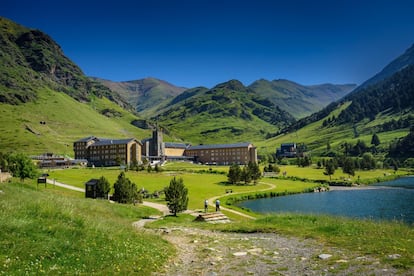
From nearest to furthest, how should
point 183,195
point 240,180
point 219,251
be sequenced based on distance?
point 219,251, point 183,195, point 240,180

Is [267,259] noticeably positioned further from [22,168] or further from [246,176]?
[246,176]

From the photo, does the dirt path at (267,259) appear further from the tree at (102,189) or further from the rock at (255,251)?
the tree at (102,189)

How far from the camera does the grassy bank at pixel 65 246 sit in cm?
1208

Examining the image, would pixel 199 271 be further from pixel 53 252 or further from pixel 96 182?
pixel 96 182

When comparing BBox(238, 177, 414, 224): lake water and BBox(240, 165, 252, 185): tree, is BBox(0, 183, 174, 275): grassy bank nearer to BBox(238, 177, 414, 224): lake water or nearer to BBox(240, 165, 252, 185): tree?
BBox(238, 177, 414, 224): lake water

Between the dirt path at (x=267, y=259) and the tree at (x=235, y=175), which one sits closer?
the dirt path at (x=267, y=259)

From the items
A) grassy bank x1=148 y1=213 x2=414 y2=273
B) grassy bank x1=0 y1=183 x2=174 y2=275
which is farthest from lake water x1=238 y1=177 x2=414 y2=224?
grassy bank x1=0 y1=183 x2=174 y2=275

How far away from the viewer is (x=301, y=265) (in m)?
14.0

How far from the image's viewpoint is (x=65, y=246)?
13836mm

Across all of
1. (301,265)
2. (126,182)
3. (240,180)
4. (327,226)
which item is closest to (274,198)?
(240,180)

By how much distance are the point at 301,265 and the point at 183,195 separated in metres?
33.8

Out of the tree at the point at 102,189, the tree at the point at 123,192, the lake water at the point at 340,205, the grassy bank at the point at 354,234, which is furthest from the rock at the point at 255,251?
the lake water at the point at 340,205

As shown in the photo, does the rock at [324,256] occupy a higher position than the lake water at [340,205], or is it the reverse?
the rock at [324,256]

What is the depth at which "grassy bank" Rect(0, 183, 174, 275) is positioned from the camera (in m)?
12.1
